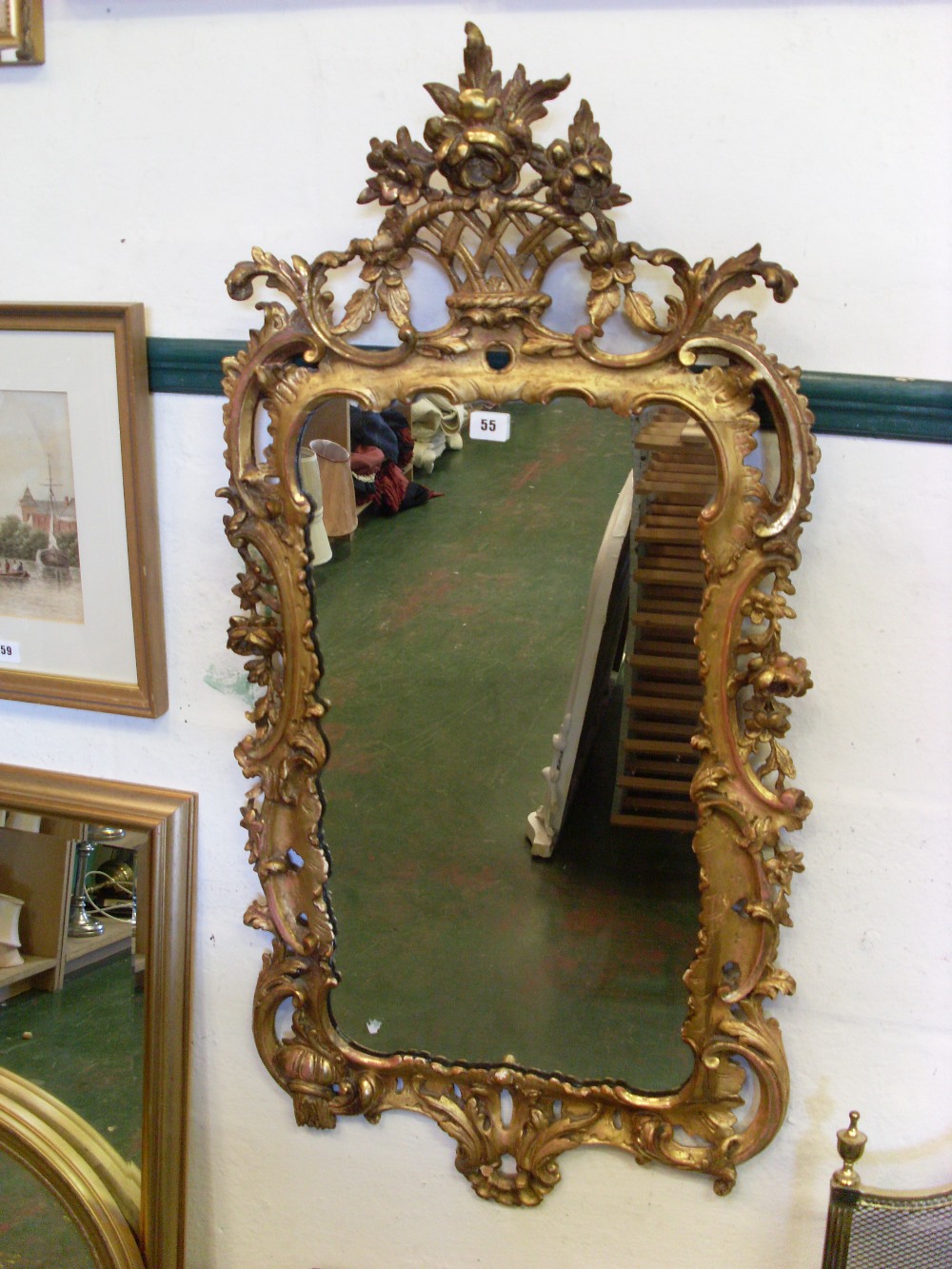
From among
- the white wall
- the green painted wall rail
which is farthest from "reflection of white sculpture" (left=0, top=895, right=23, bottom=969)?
the green painted wall rail

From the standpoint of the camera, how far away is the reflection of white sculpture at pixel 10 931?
63.7 inches

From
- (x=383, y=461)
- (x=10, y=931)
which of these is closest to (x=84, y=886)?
(x=10, y=931)

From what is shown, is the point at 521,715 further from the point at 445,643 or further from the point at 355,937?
the point at 355,937

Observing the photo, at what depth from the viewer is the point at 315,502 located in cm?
132

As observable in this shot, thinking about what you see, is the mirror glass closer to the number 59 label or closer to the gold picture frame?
the number 59 label

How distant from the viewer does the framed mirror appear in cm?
153

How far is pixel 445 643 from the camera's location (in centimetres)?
133

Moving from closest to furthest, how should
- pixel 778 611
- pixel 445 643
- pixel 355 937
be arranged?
1. pixel 778 611
2. pixel 445 643
3. pixel 355 937

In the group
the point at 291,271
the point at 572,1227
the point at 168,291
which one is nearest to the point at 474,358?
the point at 291,271

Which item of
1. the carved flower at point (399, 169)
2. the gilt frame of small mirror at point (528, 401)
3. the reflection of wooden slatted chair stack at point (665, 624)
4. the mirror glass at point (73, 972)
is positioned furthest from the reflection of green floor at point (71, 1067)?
the carved flower at point (399, 169)

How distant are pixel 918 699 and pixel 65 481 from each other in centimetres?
104

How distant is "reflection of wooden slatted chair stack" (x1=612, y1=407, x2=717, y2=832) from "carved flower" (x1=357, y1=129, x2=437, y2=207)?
34 cm

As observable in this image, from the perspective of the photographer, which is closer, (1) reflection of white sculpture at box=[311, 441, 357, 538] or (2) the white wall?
(2) the white wall

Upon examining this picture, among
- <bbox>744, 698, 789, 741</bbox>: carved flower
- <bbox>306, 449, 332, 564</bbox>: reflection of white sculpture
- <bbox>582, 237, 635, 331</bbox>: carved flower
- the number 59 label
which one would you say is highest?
<bbox>582, 237, 635, 331</bbox>: carved flower
